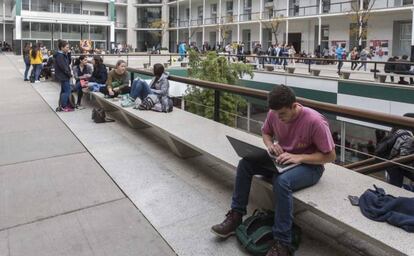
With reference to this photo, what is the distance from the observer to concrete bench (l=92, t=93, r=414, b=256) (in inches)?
104

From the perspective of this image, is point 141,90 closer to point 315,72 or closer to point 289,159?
point 289,159

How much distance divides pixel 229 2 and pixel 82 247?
158 feet

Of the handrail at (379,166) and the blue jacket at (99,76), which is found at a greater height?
the blue jacket at (99,76)

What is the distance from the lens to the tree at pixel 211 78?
41.6ft

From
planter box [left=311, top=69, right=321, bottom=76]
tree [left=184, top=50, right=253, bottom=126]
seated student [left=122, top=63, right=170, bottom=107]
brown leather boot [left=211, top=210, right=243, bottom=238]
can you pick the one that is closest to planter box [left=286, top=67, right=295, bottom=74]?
planter box [left=311, top=69, right=321, bottom=76]

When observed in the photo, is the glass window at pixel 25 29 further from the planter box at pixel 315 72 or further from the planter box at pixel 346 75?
the planter box at pixel 346 75

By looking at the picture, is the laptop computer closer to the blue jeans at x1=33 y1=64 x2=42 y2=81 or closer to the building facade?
the blue jeans at x1=33 y1=64 x2=42 y2=81

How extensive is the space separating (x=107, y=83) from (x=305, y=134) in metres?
6.56

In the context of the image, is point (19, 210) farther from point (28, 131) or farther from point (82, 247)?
point (28, 131)

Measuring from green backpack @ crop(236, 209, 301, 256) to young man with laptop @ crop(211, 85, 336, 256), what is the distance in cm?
14

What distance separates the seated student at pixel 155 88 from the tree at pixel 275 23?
34.0m

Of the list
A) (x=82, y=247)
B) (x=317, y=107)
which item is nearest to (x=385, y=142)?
(x=317, y=107)

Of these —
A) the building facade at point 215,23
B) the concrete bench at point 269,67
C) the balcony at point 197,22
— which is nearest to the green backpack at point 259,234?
the concrete bench at point 269,67

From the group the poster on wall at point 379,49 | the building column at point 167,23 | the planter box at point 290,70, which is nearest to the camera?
the planter box at point 290,70
